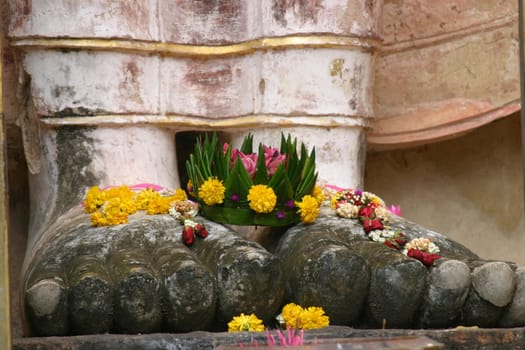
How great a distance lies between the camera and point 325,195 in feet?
13.4

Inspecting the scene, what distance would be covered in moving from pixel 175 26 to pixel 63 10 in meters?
0.32

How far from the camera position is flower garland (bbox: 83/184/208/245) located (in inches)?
151

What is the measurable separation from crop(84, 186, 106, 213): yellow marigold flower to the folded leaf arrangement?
22 centimetres

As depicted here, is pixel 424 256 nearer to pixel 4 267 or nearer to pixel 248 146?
pixel 248 146

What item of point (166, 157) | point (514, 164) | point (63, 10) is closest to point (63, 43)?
point (63, 10)

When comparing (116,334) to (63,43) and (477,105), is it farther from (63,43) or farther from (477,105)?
(477,105)

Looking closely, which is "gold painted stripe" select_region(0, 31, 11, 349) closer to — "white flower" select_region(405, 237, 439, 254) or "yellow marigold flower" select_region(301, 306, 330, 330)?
"yellow marigold flower" select_region(301, 306, 330, 330)

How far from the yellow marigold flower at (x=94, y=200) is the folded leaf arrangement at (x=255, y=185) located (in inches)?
8.7

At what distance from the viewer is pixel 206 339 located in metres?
3.39

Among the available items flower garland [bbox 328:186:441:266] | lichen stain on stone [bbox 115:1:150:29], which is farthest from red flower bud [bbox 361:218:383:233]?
lichen stain on stone [bbox 115:1:150:29]

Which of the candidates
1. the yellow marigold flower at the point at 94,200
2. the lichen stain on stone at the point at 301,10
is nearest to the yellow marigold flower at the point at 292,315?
the yellow marigold flower at the point at 94,200

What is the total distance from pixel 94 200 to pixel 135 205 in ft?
0.33

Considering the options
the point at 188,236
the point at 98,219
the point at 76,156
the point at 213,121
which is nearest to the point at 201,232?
the point at 188,236

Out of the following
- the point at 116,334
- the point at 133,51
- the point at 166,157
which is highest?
the point at 133,51
